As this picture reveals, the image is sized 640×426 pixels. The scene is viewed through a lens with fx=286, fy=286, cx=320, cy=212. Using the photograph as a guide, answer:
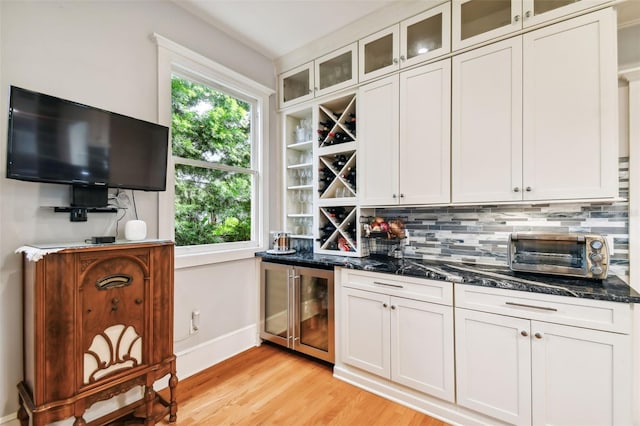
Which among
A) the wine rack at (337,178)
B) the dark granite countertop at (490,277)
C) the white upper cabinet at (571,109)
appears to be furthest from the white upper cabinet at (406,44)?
the dark granite countertop at (490,277)

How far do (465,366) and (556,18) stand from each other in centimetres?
223

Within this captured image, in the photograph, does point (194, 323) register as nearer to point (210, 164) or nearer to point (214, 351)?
point (214, 351)

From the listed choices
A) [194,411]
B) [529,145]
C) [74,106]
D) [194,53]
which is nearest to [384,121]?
[529,145]

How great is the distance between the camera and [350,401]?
6.73 feet

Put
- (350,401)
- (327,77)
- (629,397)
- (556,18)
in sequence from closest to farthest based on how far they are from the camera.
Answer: (629,397) → (556,18) → (350,401) → (327,77)

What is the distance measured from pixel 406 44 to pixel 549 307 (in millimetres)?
2105

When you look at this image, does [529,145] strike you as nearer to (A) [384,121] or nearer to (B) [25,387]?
(A) [384,121]

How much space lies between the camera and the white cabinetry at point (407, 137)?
2158 mm

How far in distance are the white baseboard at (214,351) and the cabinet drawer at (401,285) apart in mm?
1233

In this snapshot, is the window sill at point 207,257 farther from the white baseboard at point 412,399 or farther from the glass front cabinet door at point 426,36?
the glass front cabinet door at point 426,36

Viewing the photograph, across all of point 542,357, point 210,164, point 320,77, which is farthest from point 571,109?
point 210,164

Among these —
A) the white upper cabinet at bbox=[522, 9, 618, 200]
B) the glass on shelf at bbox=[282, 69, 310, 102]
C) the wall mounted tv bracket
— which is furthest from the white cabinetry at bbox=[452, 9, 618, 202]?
the wall mounted tv bracket

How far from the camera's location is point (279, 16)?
249cm

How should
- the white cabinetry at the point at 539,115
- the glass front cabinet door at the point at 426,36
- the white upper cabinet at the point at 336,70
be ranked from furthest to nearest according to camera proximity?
1. the white upper cabinet at the point at 336,70
2. the glass front cabinet door at the point at 426,36
3. the white cabinetry at the point at 539,115
